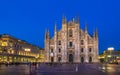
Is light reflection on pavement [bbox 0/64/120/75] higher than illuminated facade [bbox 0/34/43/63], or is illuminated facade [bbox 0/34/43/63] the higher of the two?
illuminated facade [bbox 0/34/43/63]

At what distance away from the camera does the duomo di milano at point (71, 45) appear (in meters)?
117

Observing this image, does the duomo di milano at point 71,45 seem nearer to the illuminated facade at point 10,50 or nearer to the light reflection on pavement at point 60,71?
the illuminated facade at point 10,50

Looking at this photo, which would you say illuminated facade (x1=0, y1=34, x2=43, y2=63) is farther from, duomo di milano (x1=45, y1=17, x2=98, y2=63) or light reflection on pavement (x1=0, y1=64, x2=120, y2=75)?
light reflection on pavement (x1=0, y1=64, x2=120, y2=75)

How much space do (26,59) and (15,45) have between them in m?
13.8

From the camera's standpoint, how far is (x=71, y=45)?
4717 inches

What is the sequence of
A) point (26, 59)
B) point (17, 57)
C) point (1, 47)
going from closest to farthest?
point (1, 47), point (17, 57), point (26, 59)

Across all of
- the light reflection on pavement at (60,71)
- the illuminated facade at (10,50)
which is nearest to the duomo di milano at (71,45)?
the illuminated facade at (10,50)

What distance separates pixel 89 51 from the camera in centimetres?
11800

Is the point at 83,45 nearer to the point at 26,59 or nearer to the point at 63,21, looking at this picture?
the point at 63,21

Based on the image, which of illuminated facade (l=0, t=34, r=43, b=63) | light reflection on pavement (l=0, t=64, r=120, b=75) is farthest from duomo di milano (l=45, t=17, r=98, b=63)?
light reflection on pavement (l=0, t=64, r=120, b=75)

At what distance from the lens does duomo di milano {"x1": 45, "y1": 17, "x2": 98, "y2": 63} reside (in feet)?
385

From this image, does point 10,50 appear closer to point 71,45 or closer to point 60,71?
point 71,45

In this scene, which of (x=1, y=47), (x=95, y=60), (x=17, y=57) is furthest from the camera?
(x=17, y=57)

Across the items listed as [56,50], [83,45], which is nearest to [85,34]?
[83,45]
